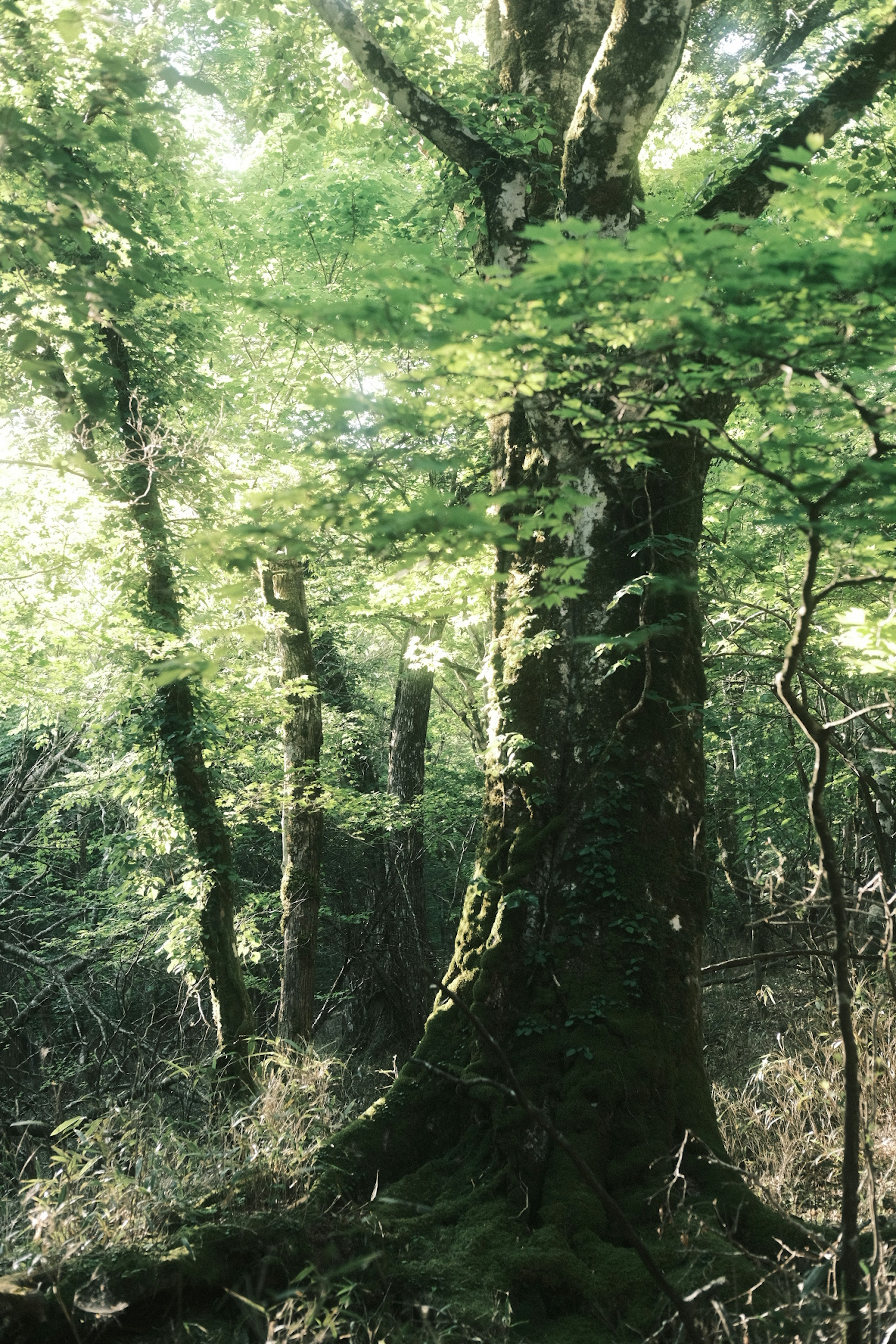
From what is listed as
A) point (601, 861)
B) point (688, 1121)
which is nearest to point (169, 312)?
point (601, 861)

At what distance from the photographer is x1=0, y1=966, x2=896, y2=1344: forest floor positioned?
109 inches

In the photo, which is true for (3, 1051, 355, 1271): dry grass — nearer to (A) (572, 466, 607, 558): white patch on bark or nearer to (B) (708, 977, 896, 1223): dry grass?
(B) (708, 977, 896, 1223): dry grass

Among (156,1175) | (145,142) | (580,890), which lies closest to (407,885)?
(580,890)

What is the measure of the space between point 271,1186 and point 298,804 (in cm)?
585

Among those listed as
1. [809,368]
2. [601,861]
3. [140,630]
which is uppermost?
[140,630]

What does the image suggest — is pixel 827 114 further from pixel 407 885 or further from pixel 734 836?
pixel 734 836

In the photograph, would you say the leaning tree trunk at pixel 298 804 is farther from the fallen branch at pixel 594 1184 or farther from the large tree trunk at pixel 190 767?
the fallen branch at pixel 594 1184

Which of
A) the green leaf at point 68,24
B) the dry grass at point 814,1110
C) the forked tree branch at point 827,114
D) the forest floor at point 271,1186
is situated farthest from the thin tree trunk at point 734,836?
the green leaf at point 68,24

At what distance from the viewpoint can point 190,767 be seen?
848 centimetres

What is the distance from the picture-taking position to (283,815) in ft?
32.3

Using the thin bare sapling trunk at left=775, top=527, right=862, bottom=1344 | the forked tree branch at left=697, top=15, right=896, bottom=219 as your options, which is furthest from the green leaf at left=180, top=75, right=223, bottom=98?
the thin bare sapling trunk at left=775, top=527, right=862, bottom=1344

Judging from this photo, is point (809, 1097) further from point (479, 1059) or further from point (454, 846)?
point (454, 846)

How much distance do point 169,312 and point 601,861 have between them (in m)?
6.66

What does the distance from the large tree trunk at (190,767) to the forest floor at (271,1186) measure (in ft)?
5.48
